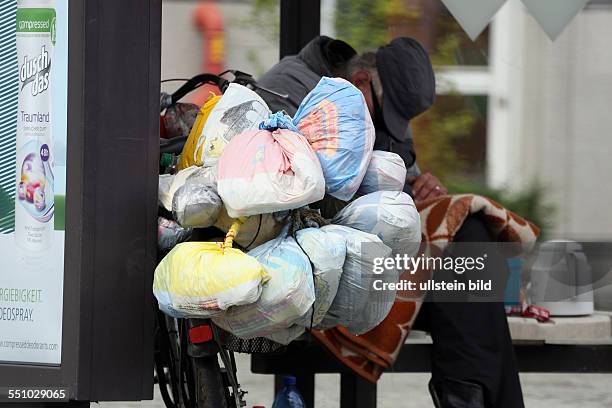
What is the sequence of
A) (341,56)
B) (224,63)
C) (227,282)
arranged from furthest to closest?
1. (224,63)
2. (341,56)
3. (227,282)

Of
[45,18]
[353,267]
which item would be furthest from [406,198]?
[45,18]

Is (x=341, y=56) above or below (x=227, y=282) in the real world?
above

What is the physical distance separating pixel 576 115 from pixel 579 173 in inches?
7.9

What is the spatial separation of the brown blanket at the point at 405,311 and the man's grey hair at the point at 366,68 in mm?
A: 410

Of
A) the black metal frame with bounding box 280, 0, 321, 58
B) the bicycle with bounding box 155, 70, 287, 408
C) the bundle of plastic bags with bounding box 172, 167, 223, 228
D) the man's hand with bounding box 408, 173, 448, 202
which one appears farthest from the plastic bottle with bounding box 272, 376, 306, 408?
the black metal frame with bounding box 280, 0, 321, 58

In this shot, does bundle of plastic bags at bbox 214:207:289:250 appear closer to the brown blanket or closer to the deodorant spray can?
the deodorant spray can

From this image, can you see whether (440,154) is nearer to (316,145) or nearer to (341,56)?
(341,56)

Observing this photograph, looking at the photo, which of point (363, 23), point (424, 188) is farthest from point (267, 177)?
point (363, 23)

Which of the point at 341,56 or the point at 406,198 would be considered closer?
the point at 406,198

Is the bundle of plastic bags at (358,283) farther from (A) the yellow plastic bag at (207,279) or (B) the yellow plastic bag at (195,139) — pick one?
(B) the yellow plastic bag at (195,139)

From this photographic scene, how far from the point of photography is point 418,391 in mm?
5395

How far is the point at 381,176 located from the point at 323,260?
1.11 ft

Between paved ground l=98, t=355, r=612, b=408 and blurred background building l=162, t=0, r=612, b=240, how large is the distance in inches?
35.1

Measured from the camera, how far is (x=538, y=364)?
440 cm
